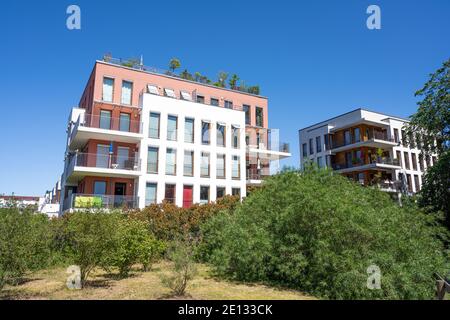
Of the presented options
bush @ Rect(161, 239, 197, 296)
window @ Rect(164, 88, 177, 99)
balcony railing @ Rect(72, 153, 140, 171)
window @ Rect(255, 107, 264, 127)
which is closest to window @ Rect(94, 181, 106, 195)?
balcony railing @ Rect(72, 153, 140, 171)

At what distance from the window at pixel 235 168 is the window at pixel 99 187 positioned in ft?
41.7

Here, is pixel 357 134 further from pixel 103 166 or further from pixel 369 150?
pixel 103 166

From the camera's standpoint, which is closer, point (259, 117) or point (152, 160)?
point (152, 160)

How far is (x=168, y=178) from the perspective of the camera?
3073cm

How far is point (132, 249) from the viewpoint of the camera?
46.2ft

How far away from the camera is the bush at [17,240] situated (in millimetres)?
10148

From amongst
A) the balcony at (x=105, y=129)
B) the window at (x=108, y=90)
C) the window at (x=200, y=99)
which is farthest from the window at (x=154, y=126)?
the window at (x=200, y=99)

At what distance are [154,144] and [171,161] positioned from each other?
2.29 metres

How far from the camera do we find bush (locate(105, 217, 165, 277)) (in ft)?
43.4

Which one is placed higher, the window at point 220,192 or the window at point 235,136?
the window at point 235,136

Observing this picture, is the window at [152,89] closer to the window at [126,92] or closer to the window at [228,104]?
the window at [126,92]

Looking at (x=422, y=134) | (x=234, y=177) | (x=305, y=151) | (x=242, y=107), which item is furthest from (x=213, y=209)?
(x=305, y=151)

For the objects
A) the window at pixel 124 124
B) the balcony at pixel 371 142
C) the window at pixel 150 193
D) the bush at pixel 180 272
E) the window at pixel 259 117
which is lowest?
the bush at pixel 180 272

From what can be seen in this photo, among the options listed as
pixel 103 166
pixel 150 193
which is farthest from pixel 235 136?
pixel 103 166
